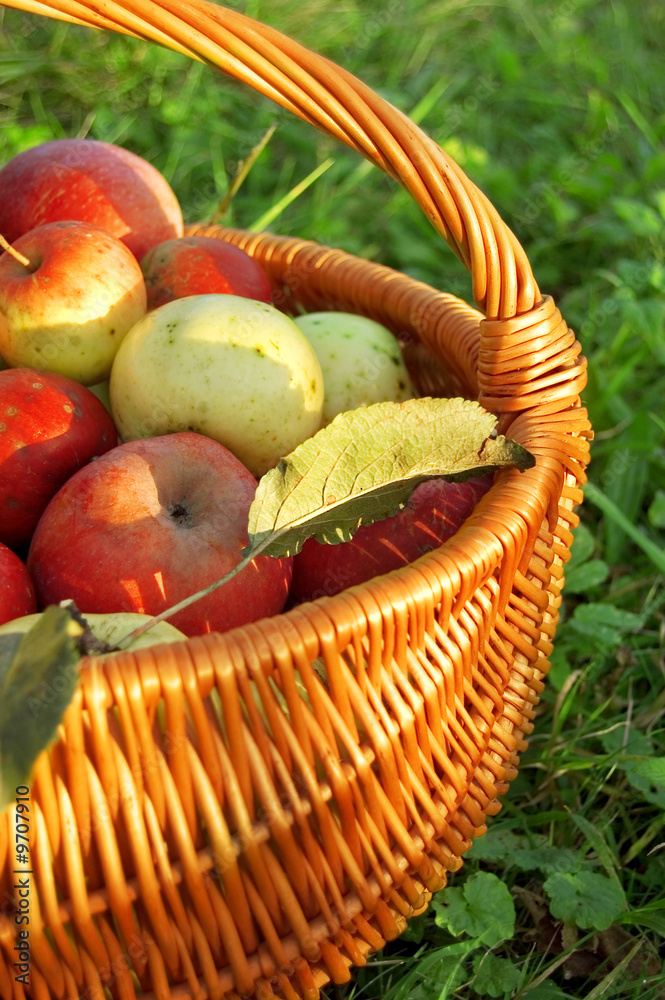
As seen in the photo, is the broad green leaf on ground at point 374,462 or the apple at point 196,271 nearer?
the broad green leaf on ground at point 374,462

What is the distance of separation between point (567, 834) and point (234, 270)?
3.25ft

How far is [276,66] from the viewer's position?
0.96m

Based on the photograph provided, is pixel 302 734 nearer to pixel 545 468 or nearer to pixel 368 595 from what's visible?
pixel 368 595

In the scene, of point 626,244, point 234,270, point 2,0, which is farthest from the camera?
point 626,244

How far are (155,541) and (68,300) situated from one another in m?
0.42

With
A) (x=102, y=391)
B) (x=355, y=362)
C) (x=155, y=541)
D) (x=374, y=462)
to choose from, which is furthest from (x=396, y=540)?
(x=102, y=391)

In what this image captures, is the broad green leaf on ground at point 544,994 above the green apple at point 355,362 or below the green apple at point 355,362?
below

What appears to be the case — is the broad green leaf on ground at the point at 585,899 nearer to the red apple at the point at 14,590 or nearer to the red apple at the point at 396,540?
the red apple at the point at 396,540

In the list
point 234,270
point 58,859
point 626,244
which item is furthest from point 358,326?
point 626,244

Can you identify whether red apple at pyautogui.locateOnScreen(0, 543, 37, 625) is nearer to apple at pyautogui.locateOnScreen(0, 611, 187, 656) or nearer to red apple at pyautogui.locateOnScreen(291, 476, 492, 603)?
apple at pyautogui.locateOnScreen(0, 611, 187, 656)

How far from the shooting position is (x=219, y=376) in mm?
1144

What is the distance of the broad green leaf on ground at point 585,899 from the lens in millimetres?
1066

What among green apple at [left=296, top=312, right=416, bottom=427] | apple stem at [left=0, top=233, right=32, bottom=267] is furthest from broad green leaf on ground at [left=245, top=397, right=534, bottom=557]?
apple stem at [left=0, top=233, right=32, bottom=267]

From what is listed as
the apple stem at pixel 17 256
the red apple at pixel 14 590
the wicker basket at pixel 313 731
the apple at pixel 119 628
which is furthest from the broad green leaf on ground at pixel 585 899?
the apple stem at pixel 17 256
